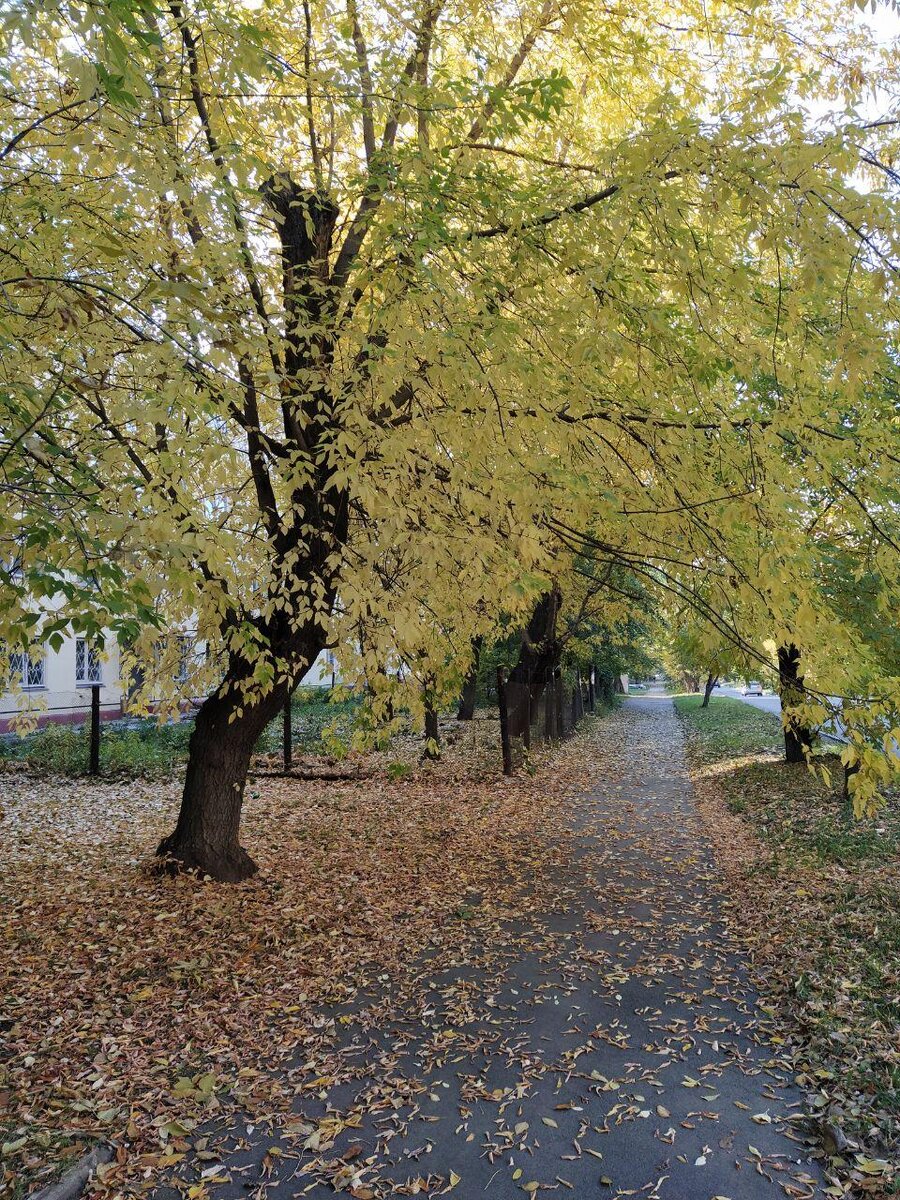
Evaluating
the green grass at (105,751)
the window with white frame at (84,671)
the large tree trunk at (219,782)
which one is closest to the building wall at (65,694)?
the window with white frame at (84,671)

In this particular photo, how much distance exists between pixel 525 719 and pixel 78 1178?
1400 centimetres

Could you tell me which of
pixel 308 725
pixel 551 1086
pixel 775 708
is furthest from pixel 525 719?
pixel 775 708

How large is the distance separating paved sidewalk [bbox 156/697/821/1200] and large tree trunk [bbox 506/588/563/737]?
9.73 meters

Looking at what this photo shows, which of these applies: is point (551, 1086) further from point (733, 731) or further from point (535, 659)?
point (733, 731)

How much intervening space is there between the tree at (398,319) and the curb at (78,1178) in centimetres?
222

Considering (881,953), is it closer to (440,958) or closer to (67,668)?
(440,958)

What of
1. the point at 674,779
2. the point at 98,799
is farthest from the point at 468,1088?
the point at 674,779

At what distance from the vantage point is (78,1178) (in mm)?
3340

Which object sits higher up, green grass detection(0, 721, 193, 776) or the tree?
the tree

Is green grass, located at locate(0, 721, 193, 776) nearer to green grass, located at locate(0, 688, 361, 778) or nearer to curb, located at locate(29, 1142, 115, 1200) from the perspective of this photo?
green grass, located at locate(0, 688, 361, 778)

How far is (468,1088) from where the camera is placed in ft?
13.8

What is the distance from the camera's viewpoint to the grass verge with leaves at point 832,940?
366cm

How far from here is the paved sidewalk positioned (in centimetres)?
345

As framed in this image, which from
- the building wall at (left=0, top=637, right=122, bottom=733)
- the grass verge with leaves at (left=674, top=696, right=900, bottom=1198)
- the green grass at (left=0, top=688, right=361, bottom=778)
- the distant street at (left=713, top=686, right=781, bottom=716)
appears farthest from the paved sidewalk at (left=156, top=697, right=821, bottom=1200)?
the distant street at (left=713, top=686, right=781, bottom=716)
